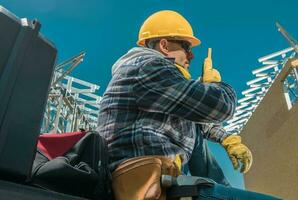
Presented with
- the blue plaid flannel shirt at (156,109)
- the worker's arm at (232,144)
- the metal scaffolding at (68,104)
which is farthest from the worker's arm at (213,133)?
the metal scaffolding at (68,104)

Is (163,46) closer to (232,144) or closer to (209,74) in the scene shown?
(209,74)

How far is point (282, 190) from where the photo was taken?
6.44m

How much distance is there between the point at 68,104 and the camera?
7.61m

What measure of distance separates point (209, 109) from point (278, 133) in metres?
6.00

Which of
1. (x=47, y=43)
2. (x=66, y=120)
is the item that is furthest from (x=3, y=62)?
(x=66, y=120)

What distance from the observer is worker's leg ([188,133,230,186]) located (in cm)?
178

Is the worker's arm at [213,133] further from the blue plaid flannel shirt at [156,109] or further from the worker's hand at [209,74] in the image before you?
the blue plaid flannel shirt at [156,109]

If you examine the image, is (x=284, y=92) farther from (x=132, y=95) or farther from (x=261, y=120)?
(x=132, y=95)

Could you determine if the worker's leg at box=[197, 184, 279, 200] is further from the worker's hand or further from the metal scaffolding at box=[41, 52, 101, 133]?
the metal scaffolding at box=[41, 52, 101, 133]

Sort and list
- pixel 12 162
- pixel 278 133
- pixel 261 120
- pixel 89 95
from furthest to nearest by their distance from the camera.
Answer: pixel 89 95 → pixel 261 120 → pixel 278 133 → pixel 12 162

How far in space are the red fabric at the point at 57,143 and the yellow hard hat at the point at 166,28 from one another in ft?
2.52

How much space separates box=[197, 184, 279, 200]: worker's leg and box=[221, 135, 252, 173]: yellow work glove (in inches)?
35.2

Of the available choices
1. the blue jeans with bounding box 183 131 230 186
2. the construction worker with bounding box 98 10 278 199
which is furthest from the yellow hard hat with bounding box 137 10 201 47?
the blue jeans with bounding box 183 131 230 186

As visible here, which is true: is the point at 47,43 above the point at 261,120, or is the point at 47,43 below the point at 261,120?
below
